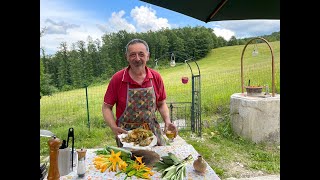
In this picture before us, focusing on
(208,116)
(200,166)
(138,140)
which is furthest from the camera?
(208,116)

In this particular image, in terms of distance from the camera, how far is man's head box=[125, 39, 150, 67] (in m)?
1.82

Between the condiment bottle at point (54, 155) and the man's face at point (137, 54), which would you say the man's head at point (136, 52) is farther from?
the condiment bottle at point (54, 155)

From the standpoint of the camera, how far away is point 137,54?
1.82m

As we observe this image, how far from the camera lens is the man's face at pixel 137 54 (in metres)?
1.82

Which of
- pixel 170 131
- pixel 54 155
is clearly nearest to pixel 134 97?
pixel 170 131

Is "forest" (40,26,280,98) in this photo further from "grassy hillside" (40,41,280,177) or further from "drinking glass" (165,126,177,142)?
"drinking glass" (165,126,177,142)

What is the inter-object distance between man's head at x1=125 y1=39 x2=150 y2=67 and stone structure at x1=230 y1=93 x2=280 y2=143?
11.0 feet

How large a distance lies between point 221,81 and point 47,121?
14.3 ft

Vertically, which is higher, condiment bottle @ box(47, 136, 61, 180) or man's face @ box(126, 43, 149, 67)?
man's face @ box(126, 43, 149, 67)

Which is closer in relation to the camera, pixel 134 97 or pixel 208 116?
pixel 134 97

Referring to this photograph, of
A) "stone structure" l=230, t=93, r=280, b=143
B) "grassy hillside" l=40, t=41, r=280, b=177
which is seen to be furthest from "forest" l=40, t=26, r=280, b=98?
"stone structure" l=230, t=93, r=280, b=143

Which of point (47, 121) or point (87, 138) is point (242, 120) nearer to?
point (87, 138)

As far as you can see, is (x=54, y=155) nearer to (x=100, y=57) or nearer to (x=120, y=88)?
(x=120, y=88)

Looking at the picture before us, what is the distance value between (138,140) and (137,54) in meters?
0.63
